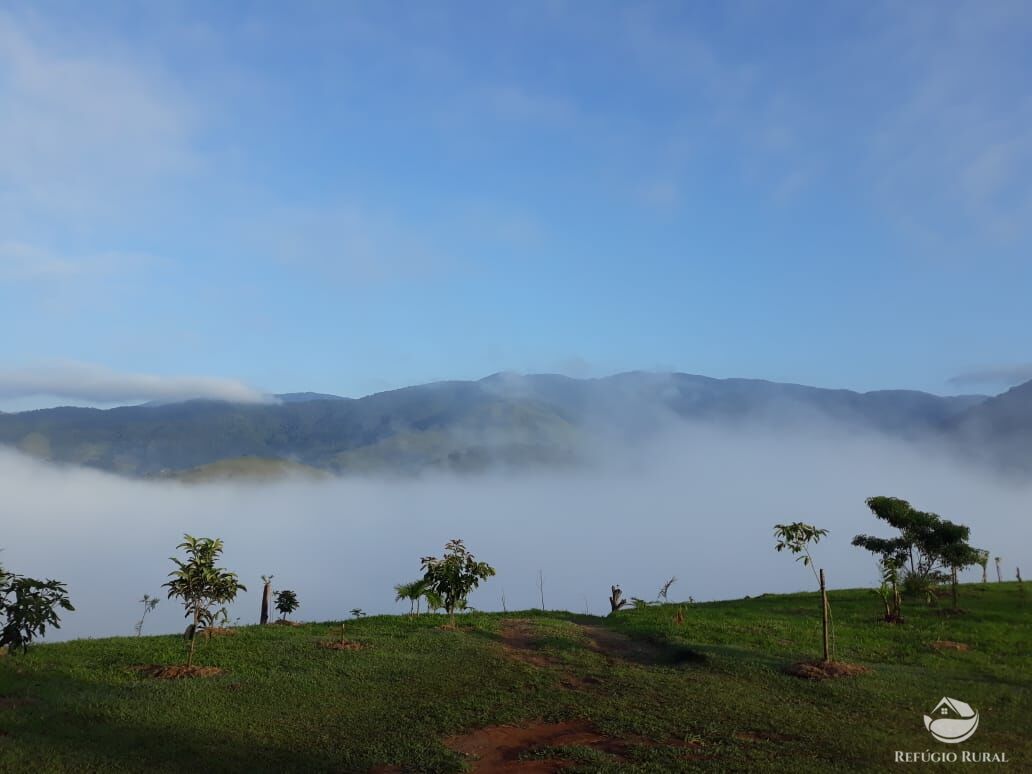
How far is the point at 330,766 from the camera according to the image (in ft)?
62.3

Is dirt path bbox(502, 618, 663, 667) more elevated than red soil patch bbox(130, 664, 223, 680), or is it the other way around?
red soil patch bbox(130, 664, 223, 680)

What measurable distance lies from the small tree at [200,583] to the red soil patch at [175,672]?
2.11 feet

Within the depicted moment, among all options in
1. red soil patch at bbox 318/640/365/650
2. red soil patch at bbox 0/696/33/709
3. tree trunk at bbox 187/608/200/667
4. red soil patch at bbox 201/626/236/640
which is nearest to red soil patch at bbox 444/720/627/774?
tree trunk at bbox 187/608/200/667

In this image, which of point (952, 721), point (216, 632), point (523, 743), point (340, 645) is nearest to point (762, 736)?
point (952, 721)

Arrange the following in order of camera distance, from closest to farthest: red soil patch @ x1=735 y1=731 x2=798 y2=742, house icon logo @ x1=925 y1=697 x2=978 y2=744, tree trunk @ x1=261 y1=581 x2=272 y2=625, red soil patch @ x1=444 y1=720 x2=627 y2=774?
1. red soil patch @ x1=444 y1=720 x2=627 y2=774
2. red soil patch @ x1=735 y1=731 x2=798 y2=742
3. house icon logo @ x1=925 y1=697 x2=978 y2=744
4. tree trunk @ x1=261 y1=581 x2=272 y2=625

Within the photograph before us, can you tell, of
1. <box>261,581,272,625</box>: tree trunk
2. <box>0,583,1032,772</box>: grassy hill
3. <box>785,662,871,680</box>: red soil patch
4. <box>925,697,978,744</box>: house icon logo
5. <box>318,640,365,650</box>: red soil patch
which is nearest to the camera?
<box>0,583,1032,772</box>: grassy hill

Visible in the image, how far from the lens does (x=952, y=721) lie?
23.5 metres

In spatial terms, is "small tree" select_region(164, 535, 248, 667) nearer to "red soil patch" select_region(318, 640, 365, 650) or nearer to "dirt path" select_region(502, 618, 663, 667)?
"red soil patch" select_region(318, 640, 365, 650)

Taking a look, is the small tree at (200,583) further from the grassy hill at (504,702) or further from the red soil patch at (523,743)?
the red soil patch at (523,743)

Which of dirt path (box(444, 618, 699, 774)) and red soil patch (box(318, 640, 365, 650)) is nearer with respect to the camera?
dirt path (box(444, 618, 699, 774))

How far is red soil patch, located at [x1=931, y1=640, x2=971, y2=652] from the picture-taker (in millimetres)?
37438

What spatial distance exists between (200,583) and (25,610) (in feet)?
20.1

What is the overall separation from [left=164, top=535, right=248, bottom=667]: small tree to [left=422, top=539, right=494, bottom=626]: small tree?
14.5 meters

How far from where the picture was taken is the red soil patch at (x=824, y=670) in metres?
29.5
